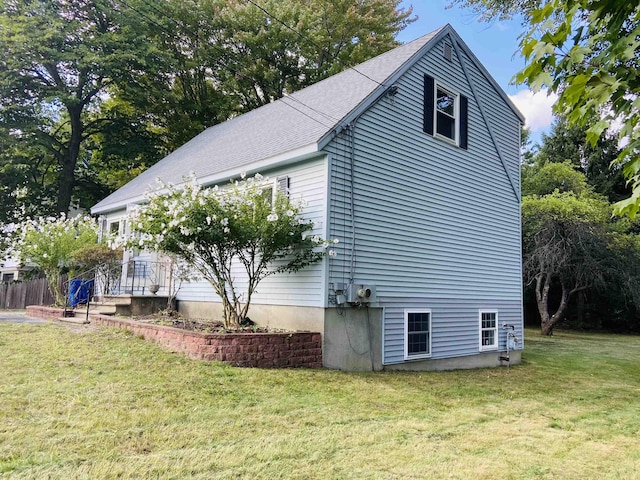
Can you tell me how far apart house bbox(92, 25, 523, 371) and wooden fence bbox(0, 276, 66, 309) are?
265 inches

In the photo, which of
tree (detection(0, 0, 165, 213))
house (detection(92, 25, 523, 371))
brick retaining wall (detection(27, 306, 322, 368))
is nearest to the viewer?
brick retaining wall (detection(27, 306, 322, 368))

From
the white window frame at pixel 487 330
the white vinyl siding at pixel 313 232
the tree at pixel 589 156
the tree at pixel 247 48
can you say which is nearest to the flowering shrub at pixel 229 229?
the white vinyl siding at pixel 313 232

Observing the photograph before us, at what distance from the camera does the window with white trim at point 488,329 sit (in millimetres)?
11430

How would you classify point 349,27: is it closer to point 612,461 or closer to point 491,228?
point 491,228

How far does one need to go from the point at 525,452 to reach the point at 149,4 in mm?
22328

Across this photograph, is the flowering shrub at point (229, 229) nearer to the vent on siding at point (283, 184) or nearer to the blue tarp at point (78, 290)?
the vent on siding at point (283, 184)

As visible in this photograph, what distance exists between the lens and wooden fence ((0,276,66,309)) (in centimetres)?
1702

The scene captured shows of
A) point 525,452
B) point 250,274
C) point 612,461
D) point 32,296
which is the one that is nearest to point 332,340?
point 250,274

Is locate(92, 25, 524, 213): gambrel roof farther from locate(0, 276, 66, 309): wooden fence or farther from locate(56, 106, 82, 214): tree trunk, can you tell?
locate(56, 106, 82, 214): tree trunk

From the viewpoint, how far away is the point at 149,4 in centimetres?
2073

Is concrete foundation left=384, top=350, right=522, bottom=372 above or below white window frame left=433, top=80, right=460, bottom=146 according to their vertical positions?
below

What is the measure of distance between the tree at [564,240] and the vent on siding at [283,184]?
1389 centimetres

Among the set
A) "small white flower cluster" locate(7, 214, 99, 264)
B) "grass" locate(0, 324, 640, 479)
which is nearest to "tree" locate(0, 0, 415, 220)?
"small white flower cluster" locate(7, 214, 99, 264)

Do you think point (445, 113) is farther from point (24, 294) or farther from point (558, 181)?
point (24, 294)
